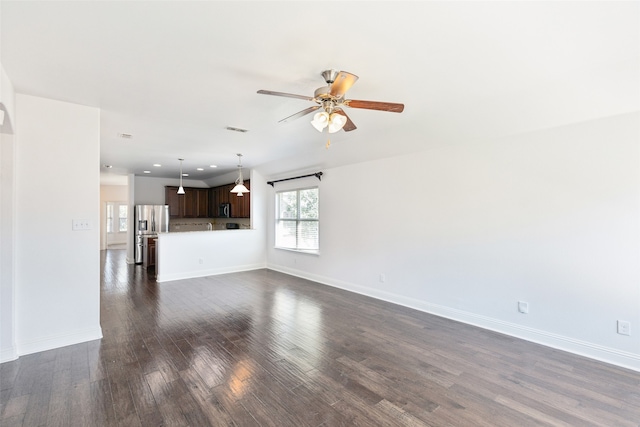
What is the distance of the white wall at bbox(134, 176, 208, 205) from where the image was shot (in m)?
8.46

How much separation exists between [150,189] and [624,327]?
9842mm

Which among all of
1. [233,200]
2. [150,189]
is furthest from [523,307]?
[150,189]

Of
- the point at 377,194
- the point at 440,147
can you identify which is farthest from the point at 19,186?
the point at 440,147

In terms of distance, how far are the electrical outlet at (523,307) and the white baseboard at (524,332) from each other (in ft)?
0.54

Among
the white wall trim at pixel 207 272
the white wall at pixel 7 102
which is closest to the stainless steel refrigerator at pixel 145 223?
the white wall trim at pixel 207 272

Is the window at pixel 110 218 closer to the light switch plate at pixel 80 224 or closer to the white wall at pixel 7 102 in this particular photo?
the light switch plate at pixel 80 224

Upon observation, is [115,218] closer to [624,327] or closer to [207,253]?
[207,253]

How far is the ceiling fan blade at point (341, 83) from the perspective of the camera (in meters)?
1.97

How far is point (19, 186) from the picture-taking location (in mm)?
2822

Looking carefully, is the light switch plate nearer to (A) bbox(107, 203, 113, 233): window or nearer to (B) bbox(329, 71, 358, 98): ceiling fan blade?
(B) bbox(329, 71, 358, 98): ceiling fan blade

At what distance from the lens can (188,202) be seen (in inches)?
360

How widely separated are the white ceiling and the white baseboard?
7.06 feet

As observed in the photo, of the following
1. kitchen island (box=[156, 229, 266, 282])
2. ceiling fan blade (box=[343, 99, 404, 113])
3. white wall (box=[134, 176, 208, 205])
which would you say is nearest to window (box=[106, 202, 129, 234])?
white wall (box=[134, 176, 208, 205])

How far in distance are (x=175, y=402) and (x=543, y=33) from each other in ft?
11.5
